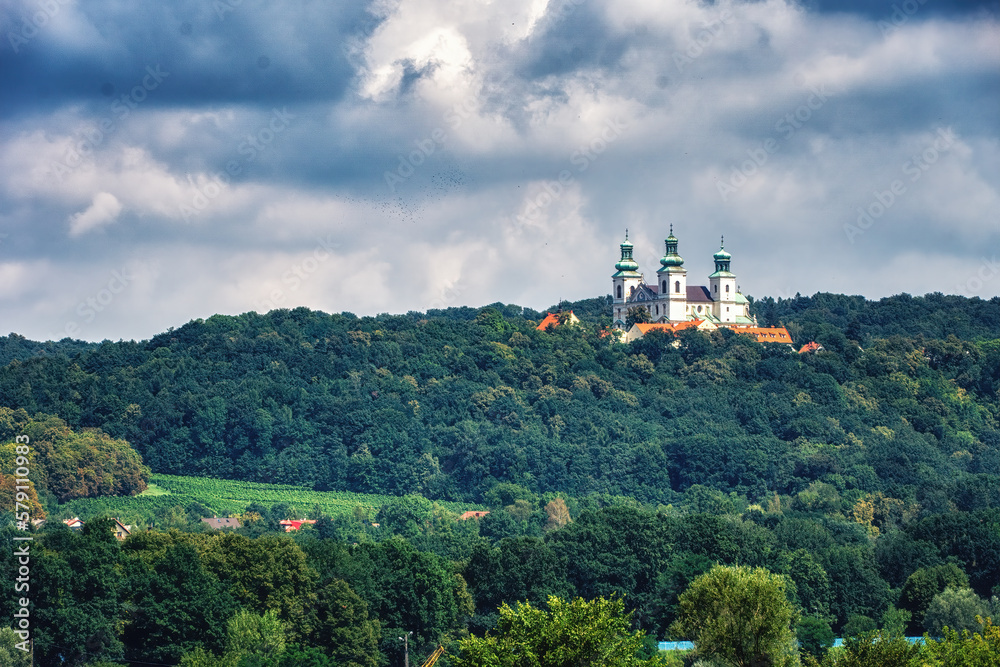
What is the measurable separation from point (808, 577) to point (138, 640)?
31657 mm

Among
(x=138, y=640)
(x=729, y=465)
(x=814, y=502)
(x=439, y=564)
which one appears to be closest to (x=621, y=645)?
(x=138, y=640)

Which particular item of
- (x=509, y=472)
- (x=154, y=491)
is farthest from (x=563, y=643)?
(x=509, y=472)

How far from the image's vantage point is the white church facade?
581 feet

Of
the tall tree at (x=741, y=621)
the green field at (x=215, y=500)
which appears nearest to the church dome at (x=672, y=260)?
the green field at (x=215, y=500)

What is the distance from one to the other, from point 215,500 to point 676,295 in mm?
64580

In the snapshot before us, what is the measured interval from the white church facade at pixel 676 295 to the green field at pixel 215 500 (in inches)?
1938

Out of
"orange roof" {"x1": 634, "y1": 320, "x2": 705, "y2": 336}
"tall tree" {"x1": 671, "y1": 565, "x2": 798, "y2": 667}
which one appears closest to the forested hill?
"orange roof" {"x1": 634, "y1": 320, "x2": 705, "y2": 336}

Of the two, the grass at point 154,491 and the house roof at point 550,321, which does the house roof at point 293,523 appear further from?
the house roof at point 550,321

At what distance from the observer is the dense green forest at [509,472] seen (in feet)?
206

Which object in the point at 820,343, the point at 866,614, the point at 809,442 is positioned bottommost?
the point at 866,614

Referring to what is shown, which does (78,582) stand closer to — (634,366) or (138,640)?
(138,640)

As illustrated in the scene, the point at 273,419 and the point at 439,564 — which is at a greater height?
the point at 273,419

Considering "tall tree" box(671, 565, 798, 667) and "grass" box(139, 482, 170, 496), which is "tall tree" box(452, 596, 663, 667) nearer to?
"tall tree" box(671, 565, 798, 667)

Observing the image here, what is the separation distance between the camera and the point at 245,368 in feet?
534
